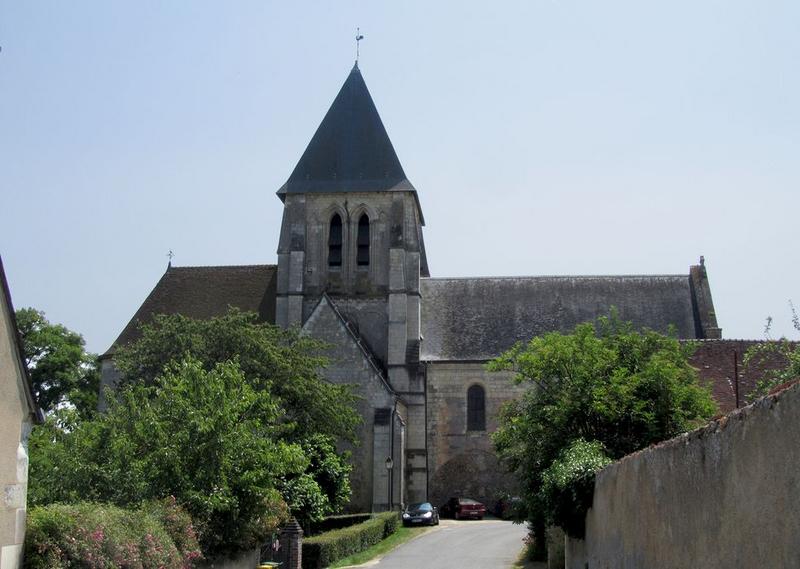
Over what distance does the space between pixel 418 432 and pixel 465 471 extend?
2917 millimetres

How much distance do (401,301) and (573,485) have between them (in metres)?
23.3

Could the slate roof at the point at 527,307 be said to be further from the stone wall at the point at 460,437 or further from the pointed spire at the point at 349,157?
the pointed spire at the point at 349,157

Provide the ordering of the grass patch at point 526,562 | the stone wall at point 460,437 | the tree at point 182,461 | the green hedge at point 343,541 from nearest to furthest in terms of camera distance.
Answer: the tree at point 182,461, the green hedge at point 343,541, the grass patch at point 526,562, the stone wall at point 460,437

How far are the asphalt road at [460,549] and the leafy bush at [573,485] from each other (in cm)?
551

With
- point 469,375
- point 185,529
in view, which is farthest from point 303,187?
point 185,529

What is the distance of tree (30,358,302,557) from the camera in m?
12.9

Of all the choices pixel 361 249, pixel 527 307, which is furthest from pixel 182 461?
pixel 527 307

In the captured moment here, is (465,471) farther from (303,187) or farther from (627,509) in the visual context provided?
(627,509)

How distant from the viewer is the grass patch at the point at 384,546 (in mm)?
22688

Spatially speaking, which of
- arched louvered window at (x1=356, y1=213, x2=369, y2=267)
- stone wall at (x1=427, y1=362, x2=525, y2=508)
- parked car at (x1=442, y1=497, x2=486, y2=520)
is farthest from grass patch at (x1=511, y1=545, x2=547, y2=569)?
arched louvered window at (x1=356, y1=213, x2=369, y2=267)

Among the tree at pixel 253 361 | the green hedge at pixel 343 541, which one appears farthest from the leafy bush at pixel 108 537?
the tree at pixel 253 361

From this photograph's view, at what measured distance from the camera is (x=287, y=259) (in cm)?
3903

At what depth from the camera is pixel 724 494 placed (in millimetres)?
6258

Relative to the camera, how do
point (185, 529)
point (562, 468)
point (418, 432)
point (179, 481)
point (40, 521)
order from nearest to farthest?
point (40, 521) → point (185, 529) → point (179, 481) → point (562, 468) → point (418, 432)
